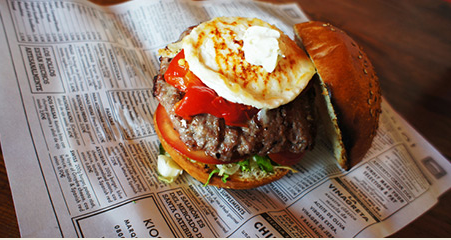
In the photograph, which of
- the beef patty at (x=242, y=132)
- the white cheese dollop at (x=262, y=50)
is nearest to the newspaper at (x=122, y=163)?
the beef patty at (x=242, y=132)

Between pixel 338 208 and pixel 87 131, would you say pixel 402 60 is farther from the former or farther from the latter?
pixel 87 131

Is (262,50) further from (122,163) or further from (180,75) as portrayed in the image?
(122,163)

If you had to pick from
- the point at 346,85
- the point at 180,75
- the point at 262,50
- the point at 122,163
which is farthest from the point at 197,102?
the point at 346,85

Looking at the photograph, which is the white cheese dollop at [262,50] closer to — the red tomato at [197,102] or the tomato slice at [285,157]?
the red tomato at [197,102]

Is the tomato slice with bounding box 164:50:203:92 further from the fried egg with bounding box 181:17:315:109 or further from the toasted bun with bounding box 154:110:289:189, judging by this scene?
the toasted bun with bounding box 154:110:289:189

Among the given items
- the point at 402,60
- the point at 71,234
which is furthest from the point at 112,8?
the point at 402,60

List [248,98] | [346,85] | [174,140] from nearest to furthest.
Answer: [248,98], [346,85], [174,140]

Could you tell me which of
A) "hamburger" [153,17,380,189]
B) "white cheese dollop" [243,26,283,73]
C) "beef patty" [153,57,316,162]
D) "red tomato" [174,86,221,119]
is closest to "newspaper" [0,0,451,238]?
"hamburger" [153,17,380,189]
